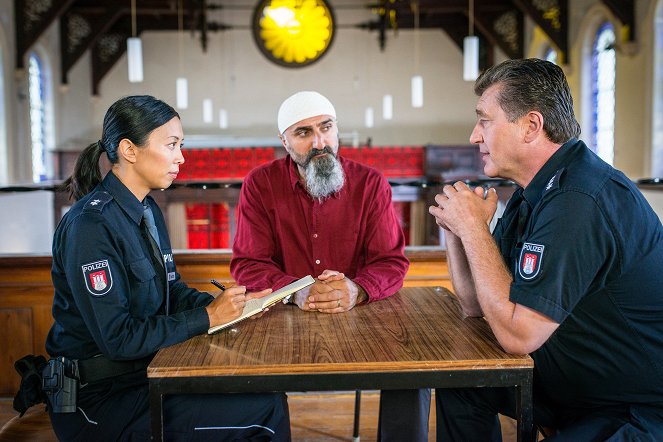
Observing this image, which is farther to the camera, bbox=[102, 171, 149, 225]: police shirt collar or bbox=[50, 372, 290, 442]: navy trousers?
bbox=[102, 171, 149, 225]: police shirt collar

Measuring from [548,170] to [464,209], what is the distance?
0.67ft

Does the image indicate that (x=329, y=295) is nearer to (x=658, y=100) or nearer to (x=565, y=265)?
(x=565, y=265)

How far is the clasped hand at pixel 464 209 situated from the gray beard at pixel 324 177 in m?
0.65

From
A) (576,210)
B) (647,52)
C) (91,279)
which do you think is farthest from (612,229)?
(647,52)

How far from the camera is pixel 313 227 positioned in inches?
84.8

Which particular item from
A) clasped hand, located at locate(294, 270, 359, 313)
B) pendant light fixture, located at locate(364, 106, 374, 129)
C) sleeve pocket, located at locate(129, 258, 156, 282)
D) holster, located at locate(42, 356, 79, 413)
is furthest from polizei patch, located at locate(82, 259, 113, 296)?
pendant light fixture, located at locate(364, 106, 374, 129)

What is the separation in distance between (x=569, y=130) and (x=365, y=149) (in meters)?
8.59

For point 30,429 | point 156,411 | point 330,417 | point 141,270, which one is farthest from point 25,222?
point 156,411

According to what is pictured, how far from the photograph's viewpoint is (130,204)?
1579mm

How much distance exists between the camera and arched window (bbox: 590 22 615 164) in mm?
8969

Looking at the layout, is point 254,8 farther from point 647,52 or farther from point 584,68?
point 647,52

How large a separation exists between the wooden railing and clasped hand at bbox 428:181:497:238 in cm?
132

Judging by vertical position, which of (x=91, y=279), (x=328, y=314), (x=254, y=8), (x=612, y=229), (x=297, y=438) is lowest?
(x=297, y=438)

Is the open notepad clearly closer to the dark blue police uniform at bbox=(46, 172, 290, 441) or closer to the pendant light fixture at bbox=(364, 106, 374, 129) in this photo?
the dark blue police uniform at bbox=(46, 172, 290, 441)
